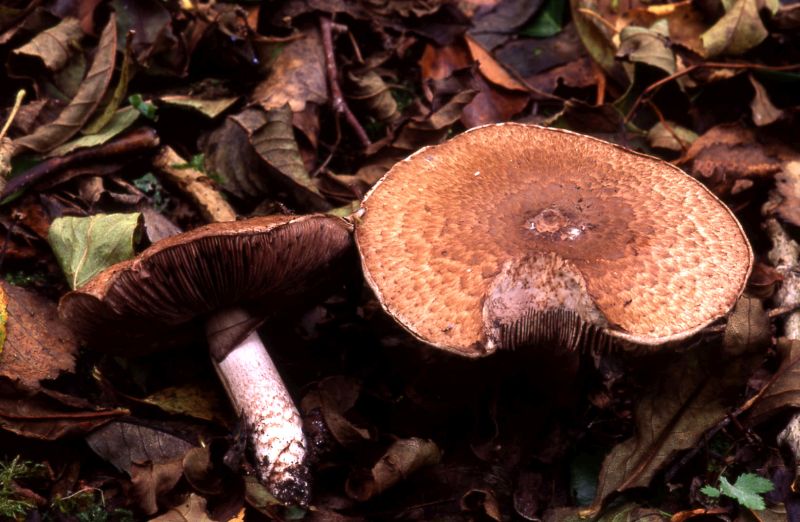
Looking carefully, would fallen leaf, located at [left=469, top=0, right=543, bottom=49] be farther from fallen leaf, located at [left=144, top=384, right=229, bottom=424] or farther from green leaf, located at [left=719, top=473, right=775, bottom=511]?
green leaf, located at [left=719, top=473, right=775, bottom=511]

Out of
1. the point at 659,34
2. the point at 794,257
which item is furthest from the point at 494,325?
the point at 659,34

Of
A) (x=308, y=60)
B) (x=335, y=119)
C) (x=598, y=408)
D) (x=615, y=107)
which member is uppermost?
(x=308, y=60)

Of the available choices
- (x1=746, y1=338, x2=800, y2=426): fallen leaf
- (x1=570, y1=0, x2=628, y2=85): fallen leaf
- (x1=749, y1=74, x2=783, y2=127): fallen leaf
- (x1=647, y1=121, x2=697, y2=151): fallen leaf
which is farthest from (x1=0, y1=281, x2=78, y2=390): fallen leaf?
(x1=749, y1=74, x2=783, y2=127): fallen leaf

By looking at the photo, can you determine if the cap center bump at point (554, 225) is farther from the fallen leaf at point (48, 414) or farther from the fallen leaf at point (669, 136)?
the fallen leaf at point (48, 414)

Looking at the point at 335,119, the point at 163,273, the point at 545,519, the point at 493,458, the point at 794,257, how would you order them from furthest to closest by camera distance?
the point at 335,119, the point at 794,257, the point at 493,458, the point at 545,519, the point at 163,273

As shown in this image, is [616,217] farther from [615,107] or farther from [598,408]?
[615,107]
